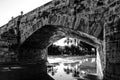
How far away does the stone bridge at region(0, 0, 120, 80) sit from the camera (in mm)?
→ 3449

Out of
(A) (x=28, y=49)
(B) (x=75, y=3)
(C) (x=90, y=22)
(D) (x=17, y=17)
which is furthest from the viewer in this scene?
(A) (x=28, y=49)

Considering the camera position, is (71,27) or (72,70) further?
(72,70)

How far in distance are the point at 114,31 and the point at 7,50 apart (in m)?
5.98

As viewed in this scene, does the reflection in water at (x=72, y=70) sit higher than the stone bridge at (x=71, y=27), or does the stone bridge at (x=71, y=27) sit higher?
the stone bridge at (x=71, y=27)

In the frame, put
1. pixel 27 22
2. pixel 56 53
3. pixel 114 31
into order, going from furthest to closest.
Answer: pixel 56 53
pixel 27 22
pixel 114 31

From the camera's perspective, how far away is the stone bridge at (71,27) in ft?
11.3

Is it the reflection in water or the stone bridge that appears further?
the reflection in water

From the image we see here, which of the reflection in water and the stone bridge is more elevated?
the stone bridge

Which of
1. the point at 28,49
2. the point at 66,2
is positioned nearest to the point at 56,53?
the point at 28,49

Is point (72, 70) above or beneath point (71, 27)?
beneath

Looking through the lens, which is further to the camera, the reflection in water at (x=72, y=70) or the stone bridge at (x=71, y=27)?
the reflection in water at (x=72, y=70)

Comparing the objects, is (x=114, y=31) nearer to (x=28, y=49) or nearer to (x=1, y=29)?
(x=28, y=49)

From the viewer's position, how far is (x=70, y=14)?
4.81 m

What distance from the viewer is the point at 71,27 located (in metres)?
4.68
